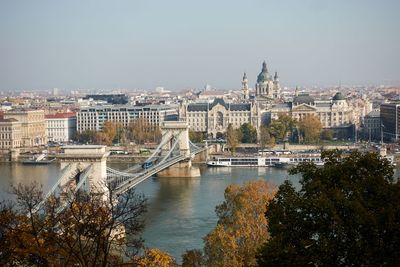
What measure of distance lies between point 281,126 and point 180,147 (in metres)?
8.75

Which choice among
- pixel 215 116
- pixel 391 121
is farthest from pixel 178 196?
pixel 215 116

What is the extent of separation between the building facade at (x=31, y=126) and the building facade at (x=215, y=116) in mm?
5933

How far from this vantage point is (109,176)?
46.9 feet

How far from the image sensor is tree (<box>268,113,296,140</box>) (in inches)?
1152

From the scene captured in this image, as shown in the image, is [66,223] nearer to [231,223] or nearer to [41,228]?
[41,228]

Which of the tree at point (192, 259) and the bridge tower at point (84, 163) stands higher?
the bridge tower at point (84, 163)

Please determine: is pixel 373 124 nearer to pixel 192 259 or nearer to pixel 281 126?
pixel 281 126

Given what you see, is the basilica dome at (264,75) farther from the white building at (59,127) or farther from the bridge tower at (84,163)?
the bridge tower at (84,163)

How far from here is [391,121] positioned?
30000 millimetres

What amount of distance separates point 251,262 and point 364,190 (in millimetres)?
2351

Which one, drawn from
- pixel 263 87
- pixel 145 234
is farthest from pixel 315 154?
pixel 263 87

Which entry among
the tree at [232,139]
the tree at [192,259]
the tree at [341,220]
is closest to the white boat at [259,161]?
the tree at [232,139]

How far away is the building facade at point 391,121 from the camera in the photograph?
28.8 m

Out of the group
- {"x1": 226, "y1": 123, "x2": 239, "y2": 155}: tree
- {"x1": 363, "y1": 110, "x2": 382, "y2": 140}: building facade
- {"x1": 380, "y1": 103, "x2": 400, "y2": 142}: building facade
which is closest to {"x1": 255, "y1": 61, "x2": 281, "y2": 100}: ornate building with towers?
{"x1": 363, "y1": 110, "x2": 382, "y2": 140}: building facade
